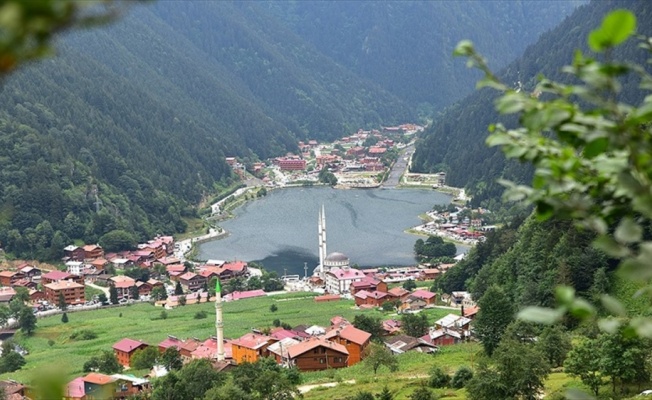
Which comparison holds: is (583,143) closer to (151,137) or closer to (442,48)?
(151,137)

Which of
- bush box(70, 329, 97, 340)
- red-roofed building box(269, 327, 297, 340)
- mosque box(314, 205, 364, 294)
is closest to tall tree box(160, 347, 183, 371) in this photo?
red-roofed building box(269, 327, 297, 340)

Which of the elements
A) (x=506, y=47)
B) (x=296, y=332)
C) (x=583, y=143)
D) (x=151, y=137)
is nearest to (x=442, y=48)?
(x=506, y=47)

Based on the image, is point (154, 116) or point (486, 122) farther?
point (154, 116)

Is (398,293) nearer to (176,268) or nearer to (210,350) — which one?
(210,350)

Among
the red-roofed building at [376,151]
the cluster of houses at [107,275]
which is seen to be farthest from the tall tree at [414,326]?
the red-roofed building at [376,151]

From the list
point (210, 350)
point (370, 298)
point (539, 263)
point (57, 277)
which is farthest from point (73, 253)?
point (539, 263)

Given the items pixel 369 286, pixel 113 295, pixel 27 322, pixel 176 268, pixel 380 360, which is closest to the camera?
pixel 380 360
